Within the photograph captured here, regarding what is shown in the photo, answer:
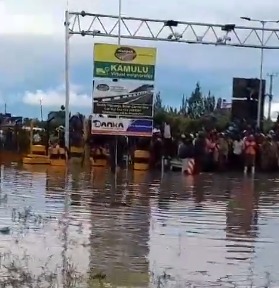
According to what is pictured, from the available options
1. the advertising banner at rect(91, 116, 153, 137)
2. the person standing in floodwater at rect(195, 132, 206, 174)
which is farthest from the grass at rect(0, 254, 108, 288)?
the advertising banner at rect(91, 116, 153, 137)

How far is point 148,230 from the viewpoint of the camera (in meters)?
13.8

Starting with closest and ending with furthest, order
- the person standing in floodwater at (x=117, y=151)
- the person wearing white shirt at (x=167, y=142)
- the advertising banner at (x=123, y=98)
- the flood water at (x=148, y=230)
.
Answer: the flood water at (x=148, y=230) < the person standing in floodwater at (x=117, y=151) < the advertising banner at (x=123, y=98) < the person wearing white shirt at (x=167, y=142)

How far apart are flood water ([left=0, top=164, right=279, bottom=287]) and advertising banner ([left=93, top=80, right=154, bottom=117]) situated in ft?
32.1

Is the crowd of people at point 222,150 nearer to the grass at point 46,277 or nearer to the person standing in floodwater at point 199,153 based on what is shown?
the person standing in floodwater at point 199,153

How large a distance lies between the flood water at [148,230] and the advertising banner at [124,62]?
10323mm

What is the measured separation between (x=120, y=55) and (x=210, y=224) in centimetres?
1992

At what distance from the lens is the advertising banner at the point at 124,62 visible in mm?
34000

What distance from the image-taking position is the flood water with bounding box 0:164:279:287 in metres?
10.1

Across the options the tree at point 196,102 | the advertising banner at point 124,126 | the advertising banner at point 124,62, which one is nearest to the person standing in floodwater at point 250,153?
the advertising banner at point 124,126

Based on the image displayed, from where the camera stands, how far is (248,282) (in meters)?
9.62

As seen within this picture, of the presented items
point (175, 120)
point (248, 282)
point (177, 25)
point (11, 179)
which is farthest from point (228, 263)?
point (175, 120)

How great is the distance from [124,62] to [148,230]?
68.2 ft

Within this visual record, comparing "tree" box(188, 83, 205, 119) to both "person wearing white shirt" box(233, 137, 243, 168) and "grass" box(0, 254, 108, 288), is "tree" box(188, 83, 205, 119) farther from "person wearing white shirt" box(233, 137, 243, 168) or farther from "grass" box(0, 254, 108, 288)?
"grass" box(0, 254, 108, 288)

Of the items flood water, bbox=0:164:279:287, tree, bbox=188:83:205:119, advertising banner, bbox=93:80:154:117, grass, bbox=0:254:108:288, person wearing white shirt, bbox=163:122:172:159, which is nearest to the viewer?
grass, bbox=0:254:108:288
